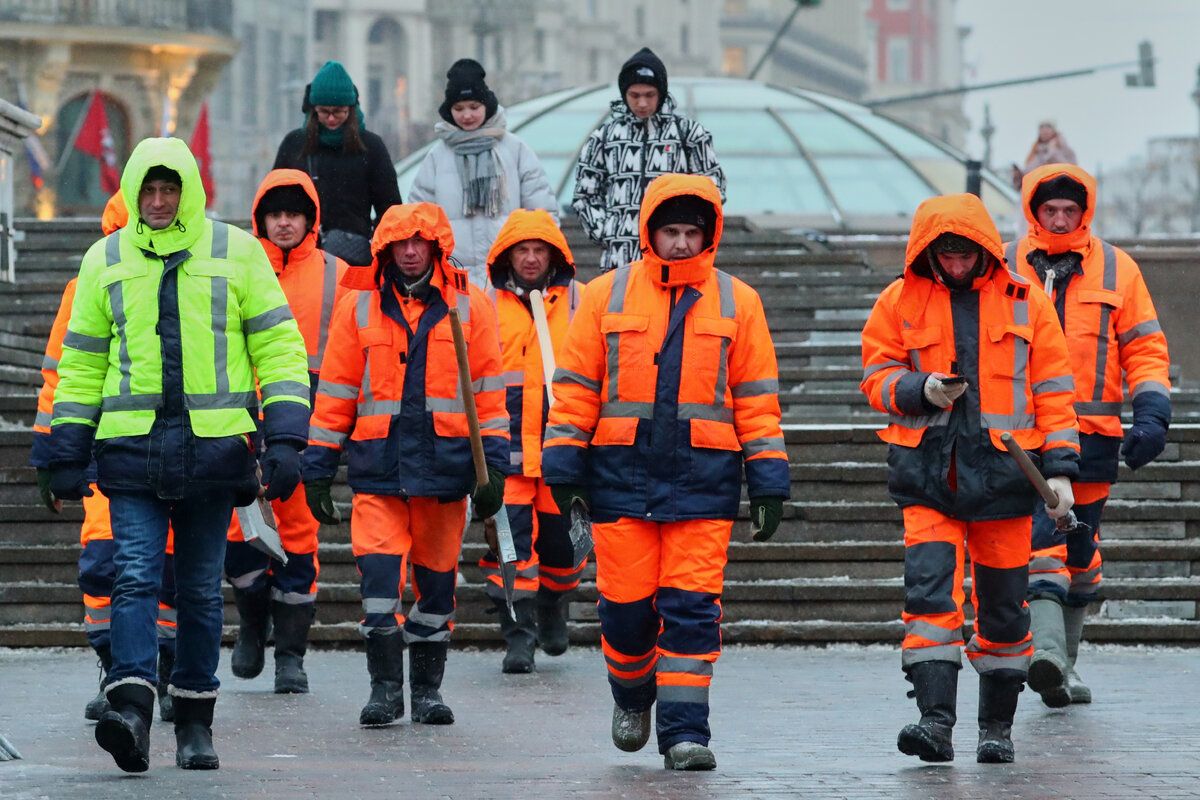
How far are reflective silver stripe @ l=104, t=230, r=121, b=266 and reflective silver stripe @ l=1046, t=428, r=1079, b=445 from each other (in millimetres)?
3034

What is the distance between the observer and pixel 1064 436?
25.3 feet

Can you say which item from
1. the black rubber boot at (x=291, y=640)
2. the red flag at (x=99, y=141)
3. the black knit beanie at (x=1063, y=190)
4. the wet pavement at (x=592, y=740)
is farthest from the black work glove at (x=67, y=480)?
the red flag at (x=99, y=141)

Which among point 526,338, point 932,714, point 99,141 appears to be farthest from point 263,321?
point 99,141

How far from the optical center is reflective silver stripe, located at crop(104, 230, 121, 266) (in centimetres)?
746

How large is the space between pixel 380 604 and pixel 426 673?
33 centimetres

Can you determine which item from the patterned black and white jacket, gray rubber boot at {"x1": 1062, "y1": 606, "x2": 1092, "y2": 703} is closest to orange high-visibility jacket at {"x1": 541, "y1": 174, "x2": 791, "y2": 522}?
gray rubber boot at {"x1": 1062, "y1": 606, "x2": 1092, "y2": 703}

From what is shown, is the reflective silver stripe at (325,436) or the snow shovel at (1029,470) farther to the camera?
the reflective silver stripe at (325,436)

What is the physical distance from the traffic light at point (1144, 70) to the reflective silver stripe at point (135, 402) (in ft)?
103

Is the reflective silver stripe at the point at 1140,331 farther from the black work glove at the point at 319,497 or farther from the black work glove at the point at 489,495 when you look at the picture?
the black work glove at the point at 319,497

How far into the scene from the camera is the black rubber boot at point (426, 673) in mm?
8602

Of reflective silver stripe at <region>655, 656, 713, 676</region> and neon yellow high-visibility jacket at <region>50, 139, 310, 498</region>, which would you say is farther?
reflective silver stripe at <region>655, 656, 713, 676</region>

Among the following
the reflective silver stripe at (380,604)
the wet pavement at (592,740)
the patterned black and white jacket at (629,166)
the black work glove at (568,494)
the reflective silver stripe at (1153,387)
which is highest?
the patterned black and white jacket at (629,166)

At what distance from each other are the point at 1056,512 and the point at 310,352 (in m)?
3.55

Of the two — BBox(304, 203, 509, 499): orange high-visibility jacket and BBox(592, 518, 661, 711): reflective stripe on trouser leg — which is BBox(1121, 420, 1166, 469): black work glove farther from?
BBox(304, 203, 509, 499): orange high-visibility jacket
